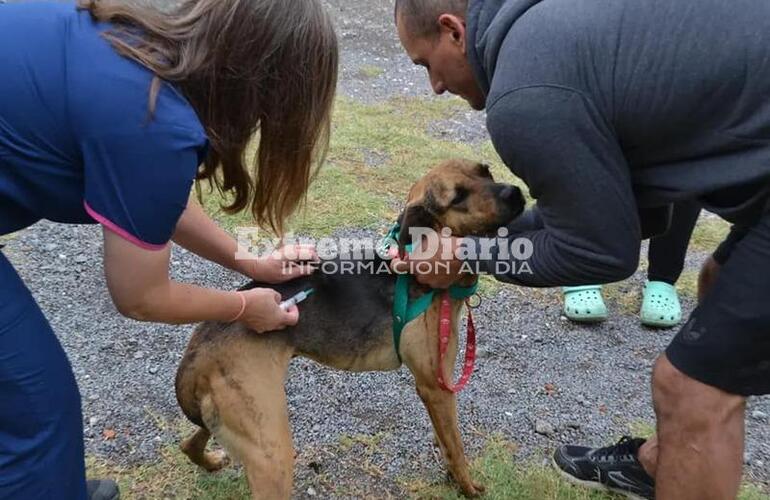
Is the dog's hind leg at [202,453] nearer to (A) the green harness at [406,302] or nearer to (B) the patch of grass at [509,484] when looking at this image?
(B) the patch of grass at [509,484]

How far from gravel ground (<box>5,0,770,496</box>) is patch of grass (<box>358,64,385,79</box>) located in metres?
5.34

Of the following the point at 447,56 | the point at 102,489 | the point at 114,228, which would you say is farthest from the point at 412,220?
the point at 102,489

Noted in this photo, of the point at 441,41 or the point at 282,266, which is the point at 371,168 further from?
the point at 441,41

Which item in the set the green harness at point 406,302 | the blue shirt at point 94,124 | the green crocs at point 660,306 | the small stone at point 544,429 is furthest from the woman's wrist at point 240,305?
the green crocs at point 660,306

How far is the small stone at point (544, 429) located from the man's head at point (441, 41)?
1.87 metres

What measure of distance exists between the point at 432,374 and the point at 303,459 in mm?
833

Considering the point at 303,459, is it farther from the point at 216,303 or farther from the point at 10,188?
the point at 10,188

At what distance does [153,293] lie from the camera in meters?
2.21

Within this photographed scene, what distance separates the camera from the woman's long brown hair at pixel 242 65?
2045 mm

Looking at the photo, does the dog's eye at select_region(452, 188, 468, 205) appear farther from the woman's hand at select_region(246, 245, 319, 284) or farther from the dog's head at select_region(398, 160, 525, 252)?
the woman's hand at select_region(246, 245, 319, 284)

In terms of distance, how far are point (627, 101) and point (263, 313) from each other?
5.25 feet

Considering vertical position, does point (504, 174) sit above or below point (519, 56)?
below

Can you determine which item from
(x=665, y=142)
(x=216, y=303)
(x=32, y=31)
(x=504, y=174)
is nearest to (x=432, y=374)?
(x=216, y=303)

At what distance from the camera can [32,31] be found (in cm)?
204
